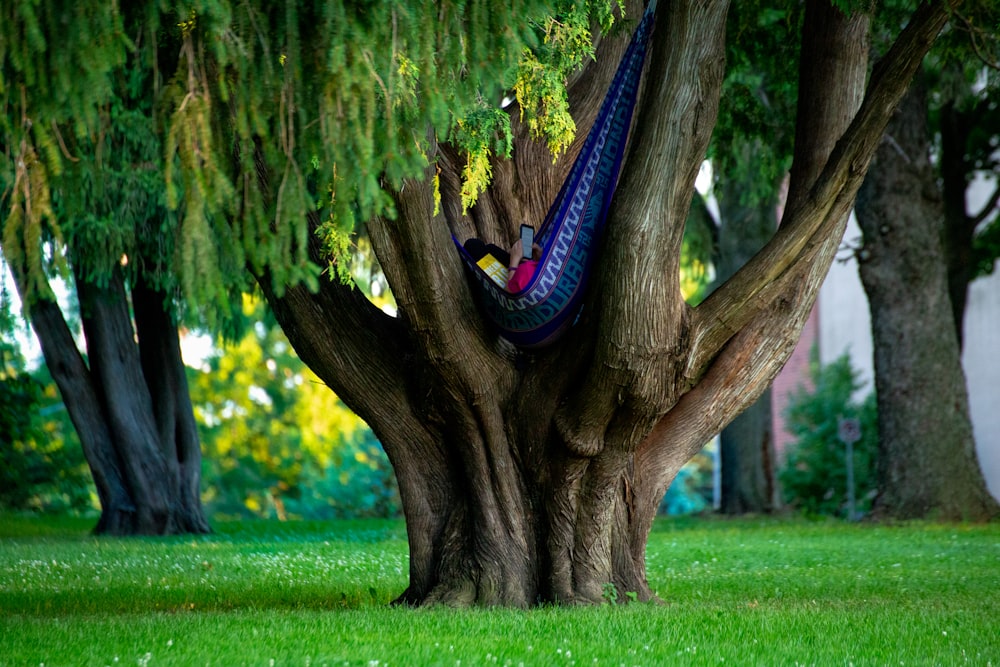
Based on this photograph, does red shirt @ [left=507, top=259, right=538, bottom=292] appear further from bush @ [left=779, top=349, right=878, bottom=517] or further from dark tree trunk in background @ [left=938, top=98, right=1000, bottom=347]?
bush @ [left=779, top=349, right=878, bottom=517]

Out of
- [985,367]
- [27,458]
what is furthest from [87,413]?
[985,367]

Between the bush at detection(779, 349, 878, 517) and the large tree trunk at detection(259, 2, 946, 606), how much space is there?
17.1 meters

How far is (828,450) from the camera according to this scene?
26109mm

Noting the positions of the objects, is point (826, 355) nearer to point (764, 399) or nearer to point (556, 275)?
point (764, 399)

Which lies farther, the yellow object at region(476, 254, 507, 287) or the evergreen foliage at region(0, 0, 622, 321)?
the yellow object at region(476, 254, 507, 287)

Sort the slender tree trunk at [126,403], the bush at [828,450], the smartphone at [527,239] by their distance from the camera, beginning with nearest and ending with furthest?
the smartphone at [527,239], the slender tree trunk at [126,403], the bush at [828,450]

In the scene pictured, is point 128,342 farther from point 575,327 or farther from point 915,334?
point 915,334

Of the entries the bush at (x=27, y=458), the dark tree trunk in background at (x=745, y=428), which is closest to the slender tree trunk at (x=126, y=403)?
the bush at (x=27, y=458)

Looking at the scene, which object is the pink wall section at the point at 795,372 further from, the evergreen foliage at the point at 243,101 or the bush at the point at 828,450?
the evergreen foliage at the point at 243,101

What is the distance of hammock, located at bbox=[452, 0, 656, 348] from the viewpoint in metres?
7.56

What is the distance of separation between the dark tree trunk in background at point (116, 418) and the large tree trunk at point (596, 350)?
1040cm

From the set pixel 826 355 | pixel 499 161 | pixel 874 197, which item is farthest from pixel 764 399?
pixel 499 161

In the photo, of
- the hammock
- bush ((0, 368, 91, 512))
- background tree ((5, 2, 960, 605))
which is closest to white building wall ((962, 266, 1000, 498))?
bush ((0, 368, 91, 512))

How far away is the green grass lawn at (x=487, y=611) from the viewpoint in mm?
6234
